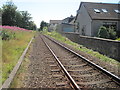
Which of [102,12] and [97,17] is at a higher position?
[102,12]

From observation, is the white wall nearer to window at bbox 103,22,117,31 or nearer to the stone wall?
window at bbox 103,22,117,31

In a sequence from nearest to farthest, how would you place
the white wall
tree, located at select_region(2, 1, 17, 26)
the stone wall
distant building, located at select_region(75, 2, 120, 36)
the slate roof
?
the stone wall
distant building, located at select_region(75, 2, 120, 36)
the slate roof
the white wall
tree, located at select_region(2, 1, 17, 26)

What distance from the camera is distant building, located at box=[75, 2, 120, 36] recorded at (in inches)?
1176

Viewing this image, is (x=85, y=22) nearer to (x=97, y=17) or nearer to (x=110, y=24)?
(x=97, y=17)

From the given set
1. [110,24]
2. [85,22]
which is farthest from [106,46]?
[85,22]

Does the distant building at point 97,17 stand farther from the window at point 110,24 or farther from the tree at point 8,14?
the tree at point 8,14

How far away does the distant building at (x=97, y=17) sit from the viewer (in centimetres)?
2986

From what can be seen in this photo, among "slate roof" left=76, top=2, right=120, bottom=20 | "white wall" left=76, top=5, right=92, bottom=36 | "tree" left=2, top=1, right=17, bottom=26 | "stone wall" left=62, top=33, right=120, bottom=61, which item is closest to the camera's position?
"stone wall" left=62, top=33, right=120, bottom=61

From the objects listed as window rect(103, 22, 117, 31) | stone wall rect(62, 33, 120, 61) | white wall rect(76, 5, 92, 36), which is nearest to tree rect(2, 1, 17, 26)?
white wall rect(76, 5, 92, 36)

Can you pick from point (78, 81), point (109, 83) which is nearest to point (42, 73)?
point (78, 81)

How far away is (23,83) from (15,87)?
52 centimetres

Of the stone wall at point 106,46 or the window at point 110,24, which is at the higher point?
the window at point 110,24

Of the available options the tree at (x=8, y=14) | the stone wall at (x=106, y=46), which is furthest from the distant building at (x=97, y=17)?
the tree at (x=8, y=14)

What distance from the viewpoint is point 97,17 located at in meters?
29.8
